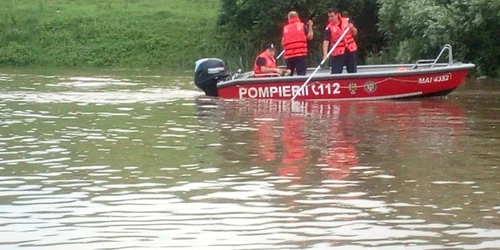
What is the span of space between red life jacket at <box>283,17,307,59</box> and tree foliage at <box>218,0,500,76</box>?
6.84m

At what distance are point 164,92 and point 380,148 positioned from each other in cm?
1175

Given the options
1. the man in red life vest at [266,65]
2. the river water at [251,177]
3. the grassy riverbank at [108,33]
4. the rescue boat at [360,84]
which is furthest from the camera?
the grassy riverbank at [108,33]

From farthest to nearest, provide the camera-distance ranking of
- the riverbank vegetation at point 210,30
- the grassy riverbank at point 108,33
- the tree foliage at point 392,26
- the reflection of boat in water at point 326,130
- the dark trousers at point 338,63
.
A: the grassy riverbank at point 108,33, the riverbank vegetation at point 210,30, the tree foliage at point 392,26, the dark trousers at point 338,63, the reflection of boat in water at point 326,130

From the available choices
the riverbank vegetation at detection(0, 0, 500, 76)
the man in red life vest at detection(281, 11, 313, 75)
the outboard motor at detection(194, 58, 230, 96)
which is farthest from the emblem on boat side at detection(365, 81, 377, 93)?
the riverbank vegetation at detection(0, 0, 500, 76)

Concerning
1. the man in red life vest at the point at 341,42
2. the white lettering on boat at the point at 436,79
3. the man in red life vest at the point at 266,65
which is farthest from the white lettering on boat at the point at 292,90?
the white lettering on boat at the point at 436,79

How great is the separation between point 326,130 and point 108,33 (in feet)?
102

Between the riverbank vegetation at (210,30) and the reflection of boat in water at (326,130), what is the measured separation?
26.3ft

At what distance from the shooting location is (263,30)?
38.2m

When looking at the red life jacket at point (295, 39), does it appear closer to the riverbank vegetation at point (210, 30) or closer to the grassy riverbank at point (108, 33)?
the riverbank vegetation at point (210, 30)

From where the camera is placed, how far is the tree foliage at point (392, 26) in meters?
27.6

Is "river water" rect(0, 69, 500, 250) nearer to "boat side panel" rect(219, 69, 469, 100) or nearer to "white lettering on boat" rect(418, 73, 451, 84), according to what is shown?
"boat side panel" rect(219, 69, 469, 100)

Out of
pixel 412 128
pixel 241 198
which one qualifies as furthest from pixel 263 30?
pixel 241 198

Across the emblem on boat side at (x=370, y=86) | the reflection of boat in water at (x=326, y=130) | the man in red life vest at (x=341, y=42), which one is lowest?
the reflection of boat in water at (x=326, y=130)

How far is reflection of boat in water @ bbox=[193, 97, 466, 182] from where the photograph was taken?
12.5 metres
